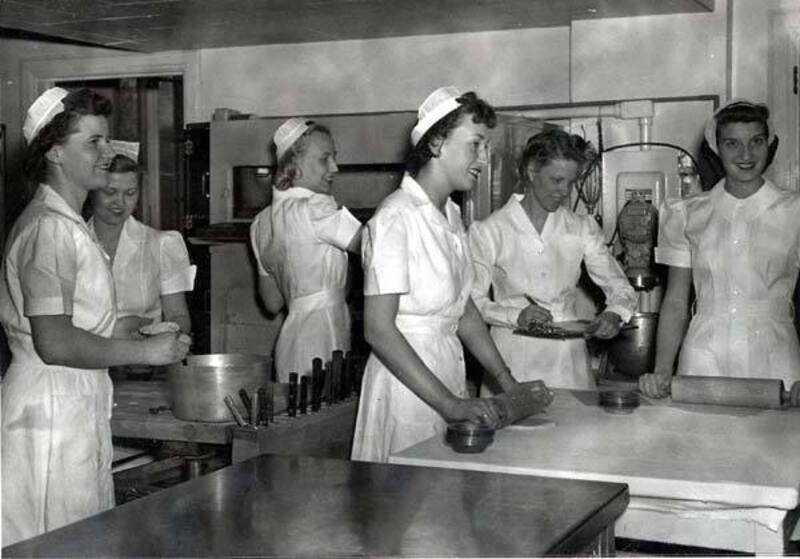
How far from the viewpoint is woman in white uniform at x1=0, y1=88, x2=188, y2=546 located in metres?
2.06

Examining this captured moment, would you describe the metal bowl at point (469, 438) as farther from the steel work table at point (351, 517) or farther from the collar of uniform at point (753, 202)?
the collar of uniform at point (753, 202)

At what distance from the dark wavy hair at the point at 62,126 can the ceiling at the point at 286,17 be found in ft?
4.72

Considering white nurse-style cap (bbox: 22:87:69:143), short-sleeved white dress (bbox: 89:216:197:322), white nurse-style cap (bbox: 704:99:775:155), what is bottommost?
short-sleeved white dress (bbox: 89:216:197:322)

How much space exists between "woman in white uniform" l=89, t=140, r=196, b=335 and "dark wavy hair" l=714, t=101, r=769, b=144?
1633mm

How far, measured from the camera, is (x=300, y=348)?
3301 millimetres

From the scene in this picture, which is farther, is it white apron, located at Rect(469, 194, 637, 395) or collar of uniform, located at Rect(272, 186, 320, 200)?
collar of uniform, located at Rect(272, 186, 320, 200)

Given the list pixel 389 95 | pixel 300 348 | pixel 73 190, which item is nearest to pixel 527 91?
pixel 389 95

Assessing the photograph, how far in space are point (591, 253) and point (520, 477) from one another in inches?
69.9

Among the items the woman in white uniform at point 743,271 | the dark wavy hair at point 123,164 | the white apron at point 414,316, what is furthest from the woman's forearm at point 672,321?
the dark wavy hair at point 123,164

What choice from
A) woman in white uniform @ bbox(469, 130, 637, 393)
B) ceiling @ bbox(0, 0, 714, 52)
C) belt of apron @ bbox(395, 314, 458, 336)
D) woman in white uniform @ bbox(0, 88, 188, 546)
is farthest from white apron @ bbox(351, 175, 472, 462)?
ceiling @ bbox(0, 0, 714, 52)

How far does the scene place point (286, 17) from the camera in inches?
148

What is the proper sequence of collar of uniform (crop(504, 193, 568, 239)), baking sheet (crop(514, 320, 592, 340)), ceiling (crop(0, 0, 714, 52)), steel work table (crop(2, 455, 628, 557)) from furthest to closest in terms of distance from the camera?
ceiling (crop(0, 0, 714, 52)) < collar of uniform (crop(504, 193, 568, 239)) < baking sheet (crop(514, 320, 592, 340)) < steel work table (crop(2, 455, 628, 557))

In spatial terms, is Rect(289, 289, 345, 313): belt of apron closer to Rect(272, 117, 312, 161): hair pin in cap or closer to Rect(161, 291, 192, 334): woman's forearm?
Rect(161, 291, 192, 334): woman's forearm

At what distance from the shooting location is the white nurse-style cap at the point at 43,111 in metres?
2.10
